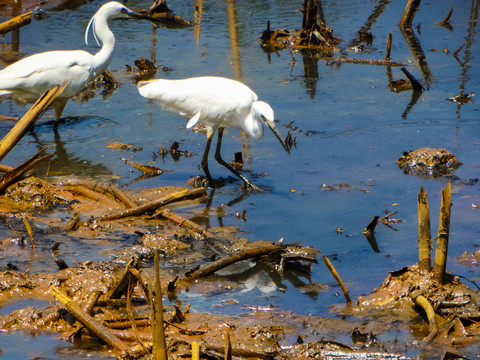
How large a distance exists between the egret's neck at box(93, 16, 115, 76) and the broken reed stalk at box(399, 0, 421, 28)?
5.64 meters

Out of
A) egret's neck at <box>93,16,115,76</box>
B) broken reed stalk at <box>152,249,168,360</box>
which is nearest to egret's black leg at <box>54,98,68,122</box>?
egret's neck at <box>93,16,115,76</box>

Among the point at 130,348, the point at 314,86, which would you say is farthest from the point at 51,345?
the point at 314,86

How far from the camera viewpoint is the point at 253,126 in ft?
21.9

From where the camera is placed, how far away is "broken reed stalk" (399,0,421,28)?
11984 mm

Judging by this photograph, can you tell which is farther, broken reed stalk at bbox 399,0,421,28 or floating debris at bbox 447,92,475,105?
broken reed stalk at bbox 399,0,421,28

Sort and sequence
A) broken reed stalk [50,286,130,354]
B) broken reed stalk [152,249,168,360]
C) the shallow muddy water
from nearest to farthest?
broken reed stalk [152,249,168,360] → broken reed stalk [50,286,130,354] → the shallow muddy water

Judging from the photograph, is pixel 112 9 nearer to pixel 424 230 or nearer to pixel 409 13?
pixel 409 13

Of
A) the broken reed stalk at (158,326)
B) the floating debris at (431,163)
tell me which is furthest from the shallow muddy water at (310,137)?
the broken reed stalk at (158,326)

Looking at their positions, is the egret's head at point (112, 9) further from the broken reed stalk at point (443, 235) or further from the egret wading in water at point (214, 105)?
the broken reed stalk at point (443, 235)

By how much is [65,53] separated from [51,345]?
5216mm

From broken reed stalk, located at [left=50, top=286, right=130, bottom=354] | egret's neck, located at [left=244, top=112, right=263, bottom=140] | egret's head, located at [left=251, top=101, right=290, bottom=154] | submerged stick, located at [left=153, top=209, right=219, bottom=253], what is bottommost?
submerged stick, located at [left=153, top=209, right=219, bottom=253]

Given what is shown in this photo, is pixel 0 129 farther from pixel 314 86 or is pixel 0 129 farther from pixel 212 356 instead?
pixel 212 356

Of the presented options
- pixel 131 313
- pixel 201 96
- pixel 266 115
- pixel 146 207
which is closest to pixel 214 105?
pixel 201 96

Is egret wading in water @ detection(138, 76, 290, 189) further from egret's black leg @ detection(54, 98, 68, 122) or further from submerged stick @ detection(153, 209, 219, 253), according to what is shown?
egret's black leg @ detection(54, 98, 68, 122)
